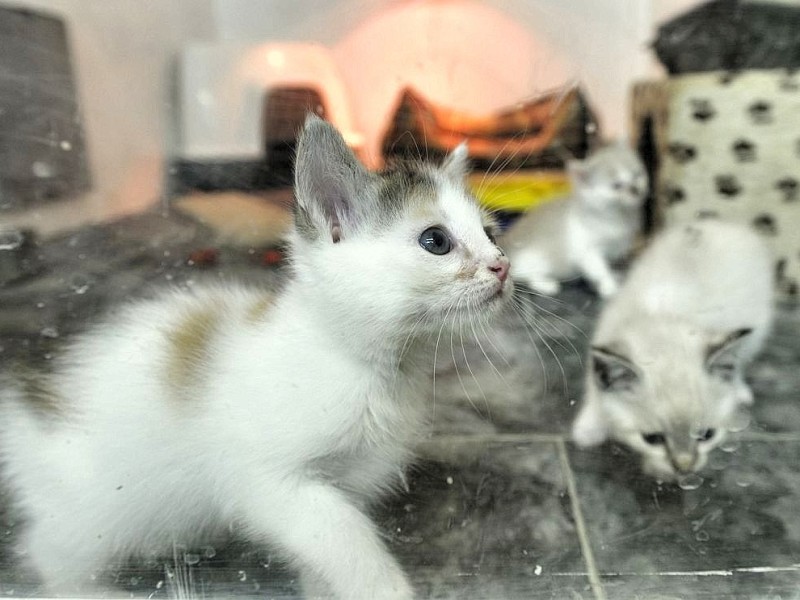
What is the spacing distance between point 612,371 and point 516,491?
0.28m

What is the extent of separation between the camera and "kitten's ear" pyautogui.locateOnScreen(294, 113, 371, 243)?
0.57 metres

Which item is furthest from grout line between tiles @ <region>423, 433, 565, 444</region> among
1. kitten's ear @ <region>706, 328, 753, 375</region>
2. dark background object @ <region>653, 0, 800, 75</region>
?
dark background object @ <region>653, 0, 800, 75</region>

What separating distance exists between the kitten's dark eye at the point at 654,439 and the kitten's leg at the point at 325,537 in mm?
464

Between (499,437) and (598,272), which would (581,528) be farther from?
(598,272)

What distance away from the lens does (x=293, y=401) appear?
64 cm

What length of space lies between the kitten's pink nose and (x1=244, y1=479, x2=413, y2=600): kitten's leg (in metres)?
0.29

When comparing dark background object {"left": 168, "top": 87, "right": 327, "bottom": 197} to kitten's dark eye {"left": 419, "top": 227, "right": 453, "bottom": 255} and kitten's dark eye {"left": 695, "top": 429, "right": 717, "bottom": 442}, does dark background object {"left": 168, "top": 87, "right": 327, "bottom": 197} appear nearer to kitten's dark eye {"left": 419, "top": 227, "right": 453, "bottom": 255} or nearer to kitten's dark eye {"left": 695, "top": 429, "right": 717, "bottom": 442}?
kitten's dark eye {"left": 419, "top": 227, "right": 453, "bottom": 255}

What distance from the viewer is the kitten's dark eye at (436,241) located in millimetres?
615

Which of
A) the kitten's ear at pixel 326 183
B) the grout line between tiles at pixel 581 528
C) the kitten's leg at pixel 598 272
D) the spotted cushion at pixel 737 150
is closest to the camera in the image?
the kitten's ear at pixel 326 183

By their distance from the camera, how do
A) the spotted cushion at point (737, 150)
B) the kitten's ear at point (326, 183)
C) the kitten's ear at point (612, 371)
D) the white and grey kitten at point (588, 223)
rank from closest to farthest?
1. the kitten's ear at point (326, 183)
2. the kitten's ear at point (612, 371)
3. the spotted cushion at point (737, 150)
4. the white and grey kitten at point (588, 223)

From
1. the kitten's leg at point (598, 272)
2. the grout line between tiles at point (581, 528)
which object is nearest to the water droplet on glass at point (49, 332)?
the grout line between tiles at point (581, 528)

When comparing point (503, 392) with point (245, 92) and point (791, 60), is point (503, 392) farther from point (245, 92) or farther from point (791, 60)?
point (791, 60)

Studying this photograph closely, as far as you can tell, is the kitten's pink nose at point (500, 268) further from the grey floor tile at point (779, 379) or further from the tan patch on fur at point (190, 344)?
the grey floor tile at point (779, 379)

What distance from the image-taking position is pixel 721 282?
1145 mm
